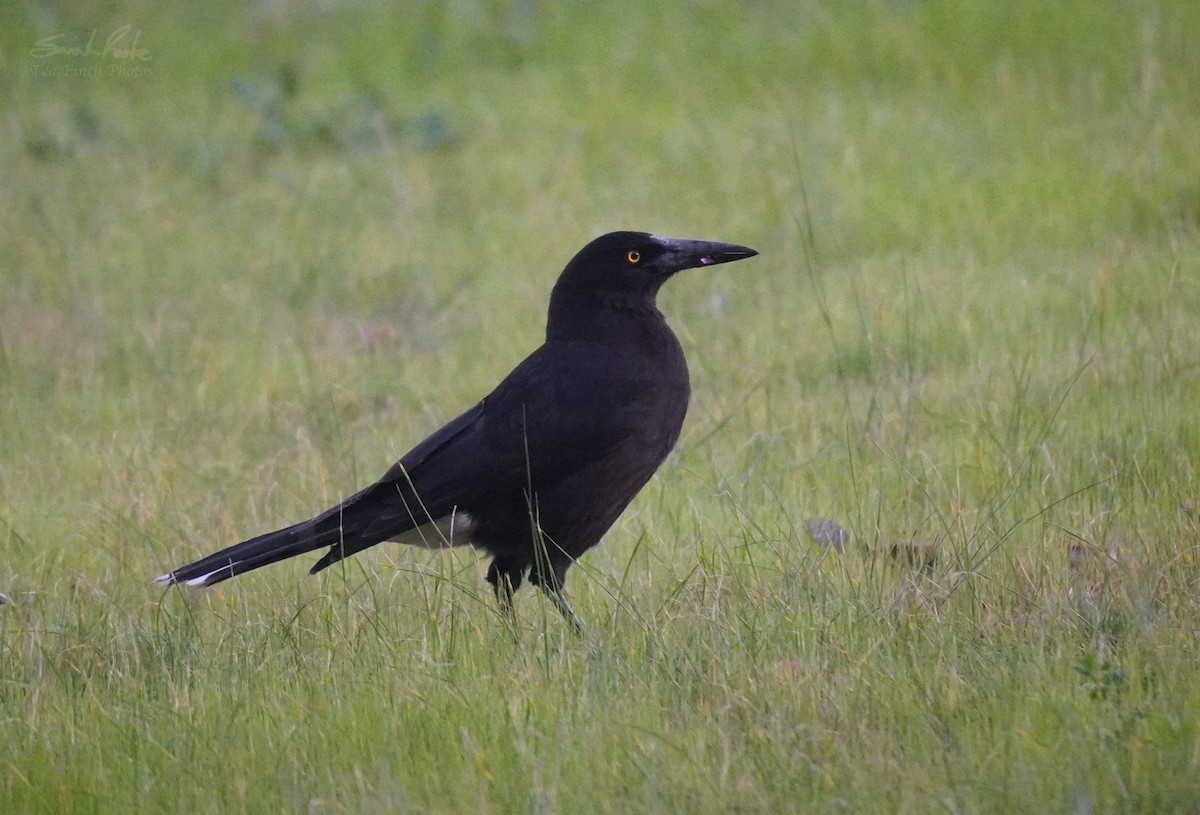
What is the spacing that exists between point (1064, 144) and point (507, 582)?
459cm

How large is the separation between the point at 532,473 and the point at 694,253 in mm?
877

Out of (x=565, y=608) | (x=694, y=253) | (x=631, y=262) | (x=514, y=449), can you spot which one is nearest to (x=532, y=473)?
(x=514, y=449)

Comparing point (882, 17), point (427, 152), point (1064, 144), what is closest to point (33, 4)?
point (427, 152)

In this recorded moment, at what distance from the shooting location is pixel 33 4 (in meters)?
11.4

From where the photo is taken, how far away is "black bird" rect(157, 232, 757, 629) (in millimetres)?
3898

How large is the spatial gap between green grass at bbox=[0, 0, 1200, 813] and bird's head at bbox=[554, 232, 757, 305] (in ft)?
2.25

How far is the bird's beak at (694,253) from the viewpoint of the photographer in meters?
4.35

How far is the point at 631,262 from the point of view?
171 inches

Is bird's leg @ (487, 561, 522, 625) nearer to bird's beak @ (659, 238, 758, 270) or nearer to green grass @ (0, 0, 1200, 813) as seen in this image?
green grass @ (0, 0, 1200, 813)

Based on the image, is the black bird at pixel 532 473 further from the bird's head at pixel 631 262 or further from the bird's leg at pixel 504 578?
the bird's head at pixel 631 262

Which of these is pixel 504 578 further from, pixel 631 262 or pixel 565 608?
pixel 631 262

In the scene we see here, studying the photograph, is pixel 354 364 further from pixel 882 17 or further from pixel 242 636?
pixel 882 17

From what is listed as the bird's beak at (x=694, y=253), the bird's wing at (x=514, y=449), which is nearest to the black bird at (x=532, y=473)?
the bird's wing at (x=514, y=449)

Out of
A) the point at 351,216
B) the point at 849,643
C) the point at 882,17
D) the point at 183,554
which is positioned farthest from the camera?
the point at 882,17
